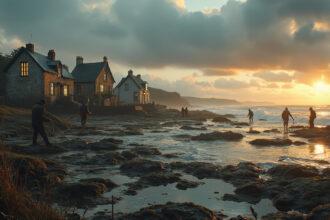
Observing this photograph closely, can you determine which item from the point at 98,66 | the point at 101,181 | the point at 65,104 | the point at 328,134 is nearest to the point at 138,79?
the point at 98,66

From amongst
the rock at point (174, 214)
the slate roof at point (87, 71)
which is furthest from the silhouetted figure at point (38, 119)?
the slate roof at point (87, 71)

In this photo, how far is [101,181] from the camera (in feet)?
37.2

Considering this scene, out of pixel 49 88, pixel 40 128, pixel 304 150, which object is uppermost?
pixel 49 88

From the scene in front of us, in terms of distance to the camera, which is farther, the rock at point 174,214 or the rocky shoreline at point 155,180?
the rocky shoreline at point 155,180

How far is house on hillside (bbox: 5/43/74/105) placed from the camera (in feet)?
157

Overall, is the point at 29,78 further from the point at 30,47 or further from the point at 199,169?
the point at 199,169

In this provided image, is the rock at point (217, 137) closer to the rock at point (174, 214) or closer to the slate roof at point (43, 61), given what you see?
the rock at point (174, 214)

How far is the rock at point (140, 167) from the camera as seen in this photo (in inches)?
541

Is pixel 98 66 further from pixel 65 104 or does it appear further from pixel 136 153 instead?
pixel 136 153

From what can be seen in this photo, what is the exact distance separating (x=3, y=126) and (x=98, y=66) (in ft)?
128

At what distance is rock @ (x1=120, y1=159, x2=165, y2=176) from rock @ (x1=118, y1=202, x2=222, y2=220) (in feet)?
18.0

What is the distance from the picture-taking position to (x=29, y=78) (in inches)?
1895

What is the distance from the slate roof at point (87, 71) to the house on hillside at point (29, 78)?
11992 mm

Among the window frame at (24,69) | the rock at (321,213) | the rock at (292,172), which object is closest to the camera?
the rock at (321,213)
